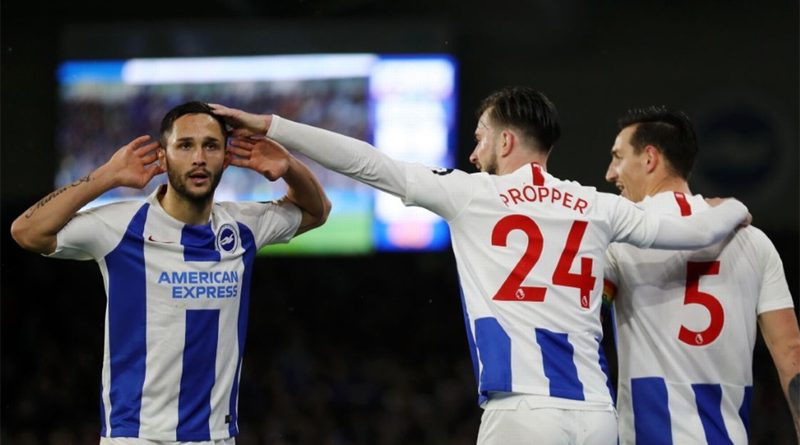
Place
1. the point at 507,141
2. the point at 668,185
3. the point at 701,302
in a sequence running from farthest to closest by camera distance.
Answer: the point at 668,185 → the point at 701,302 → the point at 507,141

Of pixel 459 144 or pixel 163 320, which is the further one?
pixel 459 144

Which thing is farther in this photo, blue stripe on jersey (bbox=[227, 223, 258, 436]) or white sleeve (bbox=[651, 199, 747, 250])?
blue stripe on jersey (bbox=[227, 223, 258, 436])

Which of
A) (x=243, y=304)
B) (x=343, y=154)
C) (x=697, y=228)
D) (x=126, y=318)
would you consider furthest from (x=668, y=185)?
(x=126, y=318)

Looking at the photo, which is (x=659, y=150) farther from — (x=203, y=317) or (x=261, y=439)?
(x=261, y=439)

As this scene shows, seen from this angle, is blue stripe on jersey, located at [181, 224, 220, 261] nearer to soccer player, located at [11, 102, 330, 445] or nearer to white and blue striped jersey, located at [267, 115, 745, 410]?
soccer player, located at [11, 102, 330, 445]

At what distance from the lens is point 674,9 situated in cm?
1041

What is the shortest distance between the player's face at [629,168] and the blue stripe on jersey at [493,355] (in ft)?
3.43

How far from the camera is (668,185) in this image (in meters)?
4.03

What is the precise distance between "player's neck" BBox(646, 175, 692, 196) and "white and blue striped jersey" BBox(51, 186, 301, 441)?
1.61 metres

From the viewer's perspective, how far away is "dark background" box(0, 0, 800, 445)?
9953mm

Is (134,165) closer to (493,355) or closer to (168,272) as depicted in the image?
(168,272)

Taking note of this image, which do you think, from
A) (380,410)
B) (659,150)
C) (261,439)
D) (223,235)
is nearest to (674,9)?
(380,410)

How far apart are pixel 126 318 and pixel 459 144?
6987mm

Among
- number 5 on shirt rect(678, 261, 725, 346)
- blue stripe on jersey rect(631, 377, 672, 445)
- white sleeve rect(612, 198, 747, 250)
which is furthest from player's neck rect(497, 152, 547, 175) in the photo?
blue stripe on jersey rect(631, 377, 672, 445)
